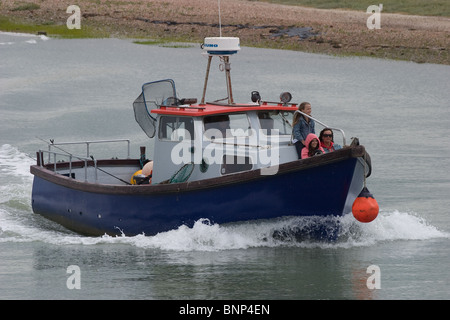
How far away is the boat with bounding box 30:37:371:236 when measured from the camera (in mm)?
14828

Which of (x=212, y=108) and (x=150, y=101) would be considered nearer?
(x=212, y=108)

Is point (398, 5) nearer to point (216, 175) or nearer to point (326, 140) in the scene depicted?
point (326, 140)

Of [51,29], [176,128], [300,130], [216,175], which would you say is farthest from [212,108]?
[51,29]

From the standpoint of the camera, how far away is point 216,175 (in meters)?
15.5

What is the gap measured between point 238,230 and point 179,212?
1.04m

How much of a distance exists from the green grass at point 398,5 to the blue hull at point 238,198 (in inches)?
2020

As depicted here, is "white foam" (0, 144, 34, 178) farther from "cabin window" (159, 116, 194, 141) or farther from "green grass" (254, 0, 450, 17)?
"green grass" (254, 0, 450, 17)

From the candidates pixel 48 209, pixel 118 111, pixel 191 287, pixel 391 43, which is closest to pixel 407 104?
pixel 118 111

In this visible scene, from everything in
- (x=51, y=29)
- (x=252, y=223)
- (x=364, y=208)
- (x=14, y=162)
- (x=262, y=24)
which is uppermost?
(x=262, y=24)

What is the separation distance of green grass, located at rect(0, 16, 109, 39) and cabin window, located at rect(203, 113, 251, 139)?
42442 millimetres

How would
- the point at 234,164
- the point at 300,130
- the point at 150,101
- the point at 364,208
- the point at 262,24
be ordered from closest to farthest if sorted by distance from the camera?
1. the point at 364,208
2. the point at 234,164
3. the point at 300,130
4. the point at 150,101
5. the point at 262,24

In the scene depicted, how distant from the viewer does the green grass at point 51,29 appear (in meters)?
57.6

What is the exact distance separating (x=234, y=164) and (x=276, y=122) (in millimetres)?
1388

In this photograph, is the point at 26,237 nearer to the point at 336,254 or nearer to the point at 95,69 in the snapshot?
the point at 336,254
